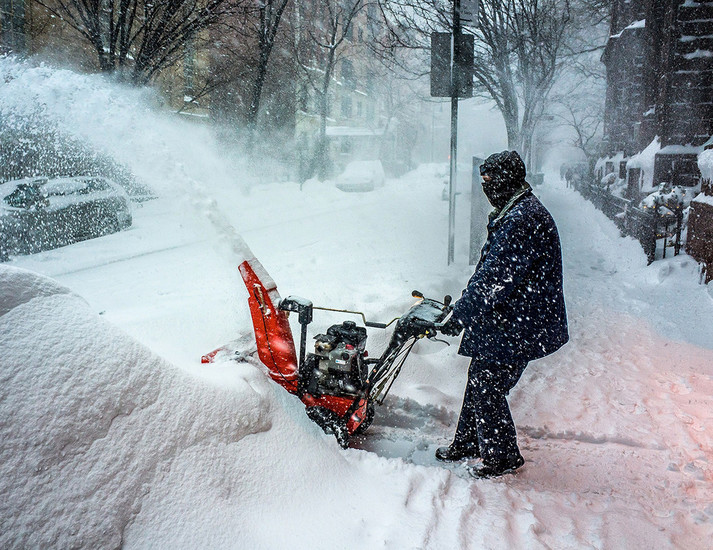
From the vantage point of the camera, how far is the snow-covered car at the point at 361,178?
23156mm

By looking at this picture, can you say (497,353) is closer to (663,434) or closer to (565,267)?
(663,434)

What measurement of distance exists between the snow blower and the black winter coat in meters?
0.35

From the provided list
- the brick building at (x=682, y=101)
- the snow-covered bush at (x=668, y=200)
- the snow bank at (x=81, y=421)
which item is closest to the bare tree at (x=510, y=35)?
the brick building at (x=682, y=101)

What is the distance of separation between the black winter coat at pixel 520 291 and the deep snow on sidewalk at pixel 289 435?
2.81 feet

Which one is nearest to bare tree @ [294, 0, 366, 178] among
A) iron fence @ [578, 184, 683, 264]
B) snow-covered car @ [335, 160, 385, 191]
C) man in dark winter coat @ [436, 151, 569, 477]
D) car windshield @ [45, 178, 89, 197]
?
snow-covered car @ [335, 160, 385, 191]

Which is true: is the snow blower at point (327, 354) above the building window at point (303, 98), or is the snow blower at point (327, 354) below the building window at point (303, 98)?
below

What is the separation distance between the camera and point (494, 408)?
2859mm

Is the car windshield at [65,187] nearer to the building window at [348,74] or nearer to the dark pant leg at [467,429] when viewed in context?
the dark pant leg at [467,429]

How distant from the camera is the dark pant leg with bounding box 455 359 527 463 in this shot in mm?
2844

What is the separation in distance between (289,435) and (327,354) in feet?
1.81

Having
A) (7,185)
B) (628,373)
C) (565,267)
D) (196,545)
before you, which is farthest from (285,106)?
(196,545)

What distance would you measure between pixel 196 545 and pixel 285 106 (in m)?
26.2

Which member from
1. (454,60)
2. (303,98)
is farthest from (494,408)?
(303,98)

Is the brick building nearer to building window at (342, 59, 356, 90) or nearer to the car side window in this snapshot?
the car side window
